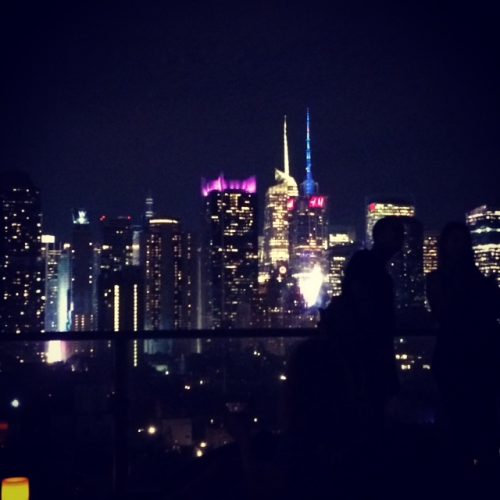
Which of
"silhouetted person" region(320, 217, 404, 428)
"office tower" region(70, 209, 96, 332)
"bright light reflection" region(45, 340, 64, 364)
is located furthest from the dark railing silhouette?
"office tower" region(70, 209, 96, 332)

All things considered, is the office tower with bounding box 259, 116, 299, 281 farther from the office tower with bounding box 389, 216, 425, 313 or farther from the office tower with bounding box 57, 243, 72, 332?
the office tower with bounding box 389, 216, 425, 313

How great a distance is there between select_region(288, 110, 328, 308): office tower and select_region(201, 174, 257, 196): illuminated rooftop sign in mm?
11497

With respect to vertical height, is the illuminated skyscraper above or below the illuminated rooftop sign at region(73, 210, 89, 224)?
below

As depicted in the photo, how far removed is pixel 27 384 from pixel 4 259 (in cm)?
6566

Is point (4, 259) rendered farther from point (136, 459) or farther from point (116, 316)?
point (136, 459)

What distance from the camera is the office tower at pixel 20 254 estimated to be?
6228 centimetres

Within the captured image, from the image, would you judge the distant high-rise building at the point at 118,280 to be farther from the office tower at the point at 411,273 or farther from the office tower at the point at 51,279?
the office tower at the point at 411,273

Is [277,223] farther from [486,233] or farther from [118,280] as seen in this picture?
[486,233]

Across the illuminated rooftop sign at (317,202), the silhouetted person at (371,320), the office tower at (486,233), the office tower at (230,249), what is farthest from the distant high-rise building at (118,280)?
the silhouetted person at (371,320)

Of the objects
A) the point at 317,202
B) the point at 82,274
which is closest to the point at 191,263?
the point at 82,274

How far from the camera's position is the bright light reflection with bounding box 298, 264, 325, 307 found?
82.5m

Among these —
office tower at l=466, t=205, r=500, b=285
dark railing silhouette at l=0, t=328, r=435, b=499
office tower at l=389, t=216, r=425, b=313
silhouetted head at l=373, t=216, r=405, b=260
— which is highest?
office tower at l=466, t=205, r=500, b=285

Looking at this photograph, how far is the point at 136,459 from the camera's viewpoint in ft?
14.4

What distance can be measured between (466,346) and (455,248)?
0.55 m
